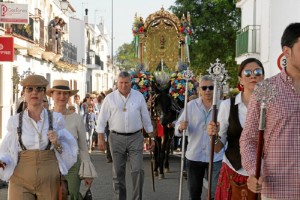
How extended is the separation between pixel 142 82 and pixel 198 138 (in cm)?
833

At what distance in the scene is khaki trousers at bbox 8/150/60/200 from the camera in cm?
612

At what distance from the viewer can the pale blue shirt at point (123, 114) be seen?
32.4ft

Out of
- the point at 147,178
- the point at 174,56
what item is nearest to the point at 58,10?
the point at 174,56

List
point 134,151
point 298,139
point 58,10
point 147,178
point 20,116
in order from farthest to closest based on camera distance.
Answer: point 58,10
point 147,178
point 134,151
point 20,116
point 298,139

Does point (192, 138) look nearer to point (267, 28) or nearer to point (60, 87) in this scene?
point (60, 87)

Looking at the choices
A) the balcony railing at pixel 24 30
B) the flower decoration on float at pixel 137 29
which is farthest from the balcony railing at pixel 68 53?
the flower decoration on float at pixel 137 29

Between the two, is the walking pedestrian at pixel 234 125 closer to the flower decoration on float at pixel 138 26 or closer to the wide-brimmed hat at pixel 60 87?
the wide-brimmed hat at pixel 60 87

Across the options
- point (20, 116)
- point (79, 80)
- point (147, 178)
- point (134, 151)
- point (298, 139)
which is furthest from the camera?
point (79, 80)

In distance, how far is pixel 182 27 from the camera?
20562 millimetres

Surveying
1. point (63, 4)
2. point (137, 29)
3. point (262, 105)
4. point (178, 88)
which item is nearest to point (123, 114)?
point (262, 105)

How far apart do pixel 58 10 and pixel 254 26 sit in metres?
19.2

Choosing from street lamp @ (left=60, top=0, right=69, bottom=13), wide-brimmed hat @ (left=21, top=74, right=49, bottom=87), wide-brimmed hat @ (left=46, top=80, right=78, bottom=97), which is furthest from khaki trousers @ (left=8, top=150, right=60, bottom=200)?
street lamp @ (left=60, top=0, right=69, bottom=13)

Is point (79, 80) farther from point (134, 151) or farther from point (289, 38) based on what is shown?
point (289, 38)

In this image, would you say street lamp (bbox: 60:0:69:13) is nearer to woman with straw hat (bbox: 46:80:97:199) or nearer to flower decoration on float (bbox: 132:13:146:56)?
flower decoration on float (bbox: 132:13:146:56)
